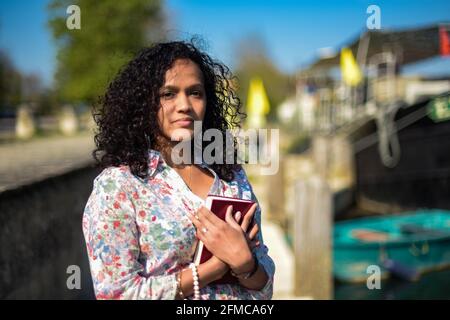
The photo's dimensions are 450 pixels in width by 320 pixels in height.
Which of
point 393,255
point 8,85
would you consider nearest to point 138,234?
point 393,255

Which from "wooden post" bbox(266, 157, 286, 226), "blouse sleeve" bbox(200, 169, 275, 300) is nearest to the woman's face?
"blouse sleeve" bbox(200, 169, 275, 300)

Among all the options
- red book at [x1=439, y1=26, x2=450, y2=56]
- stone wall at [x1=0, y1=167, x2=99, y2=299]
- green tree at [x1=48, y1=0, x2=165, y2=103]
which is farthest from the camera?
green tree at [x1=48, y1=0, x2=165, y2=103]

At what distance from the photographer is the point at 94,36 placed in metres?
21.4

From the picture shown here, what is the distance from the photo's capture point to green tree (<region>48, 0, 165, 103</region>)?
20.4 m

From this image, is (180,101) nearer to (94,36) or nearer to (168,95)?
(168,95)

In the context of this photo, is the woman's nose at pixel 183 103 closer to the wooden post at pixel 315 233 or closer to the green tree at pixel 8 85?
the wooden post at pixel 315 233

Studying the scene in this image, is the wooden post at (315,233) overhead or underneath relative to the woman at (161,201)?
underneath

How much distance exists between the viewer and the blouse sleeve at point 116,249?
4.80 ft

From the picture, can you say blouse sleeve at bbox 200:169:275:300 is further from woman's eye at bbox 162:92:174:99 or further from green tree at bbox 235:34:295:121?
green tree at bbox 235:34:295:121

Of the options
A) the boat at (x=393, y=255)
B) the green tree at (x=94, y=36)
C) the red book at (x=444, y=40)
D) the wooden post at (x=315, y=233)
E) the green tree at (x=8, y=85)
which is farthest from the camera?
the green tree at (x=8, y=85)

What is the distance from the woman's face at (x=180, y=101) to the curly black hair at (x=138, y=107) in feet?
0.08

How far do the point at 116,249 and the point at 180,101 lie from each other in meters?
0.55

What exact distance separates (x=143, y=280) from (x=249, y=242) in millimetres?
360

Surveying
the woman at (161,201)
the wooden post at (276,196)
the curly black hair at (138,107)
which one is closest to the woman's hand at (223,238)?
the woman at (161,201)
